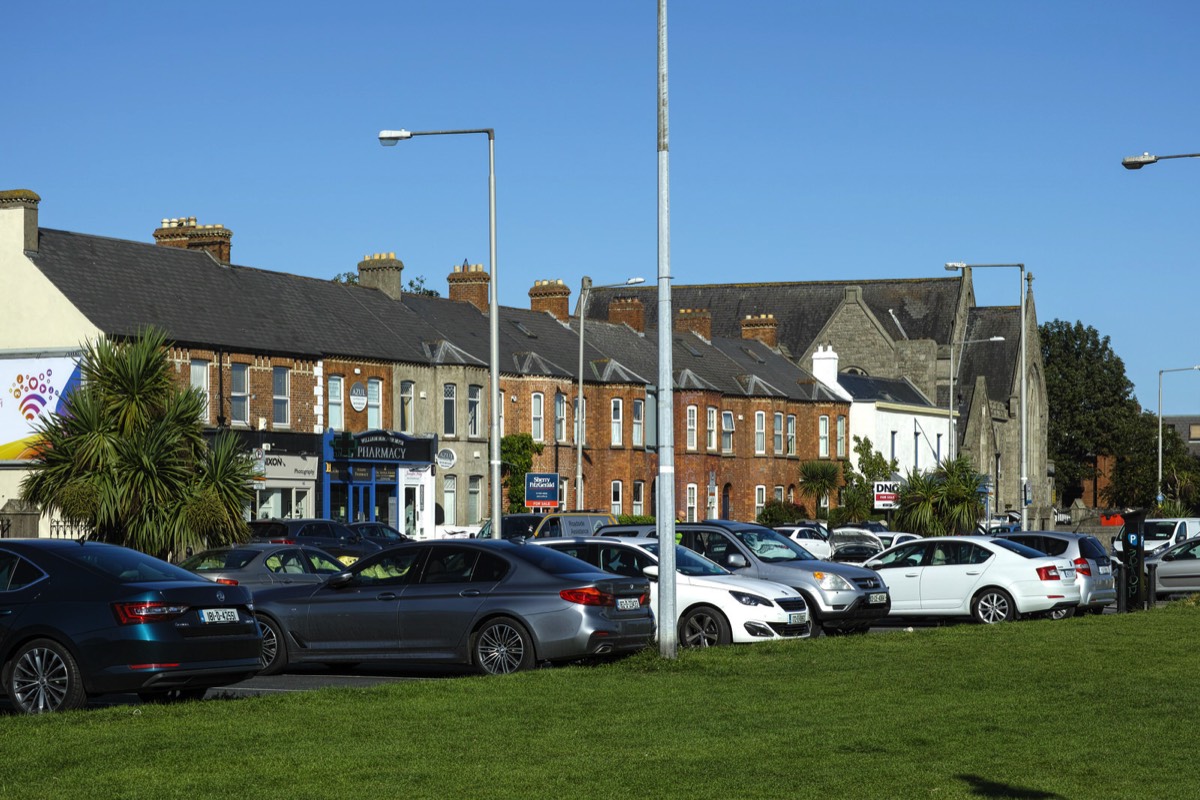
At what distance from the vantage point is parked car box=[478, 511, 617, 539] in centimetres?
3656

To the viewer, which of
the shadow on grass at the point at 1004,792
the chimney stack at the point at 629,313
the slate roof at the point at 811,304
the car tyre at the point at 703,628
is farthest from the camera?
the slate roof at the point at 811,304

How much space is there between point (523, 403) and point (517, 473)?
2435mm

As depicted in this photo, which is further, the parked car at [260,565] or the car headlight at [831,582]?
the car headlight at [831,582]

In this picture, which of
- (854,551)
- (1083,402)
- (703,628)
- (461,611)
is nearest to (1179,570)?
(854,551)

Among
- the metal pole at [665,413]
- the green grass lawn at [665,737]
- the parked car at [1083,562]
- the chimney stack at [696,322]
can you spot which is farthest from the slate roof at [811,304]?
the green grass lawn at [665,737]

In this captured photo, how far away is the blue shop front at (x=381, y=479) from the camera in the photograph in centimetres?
4906

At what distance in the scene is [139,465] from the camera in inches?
1181

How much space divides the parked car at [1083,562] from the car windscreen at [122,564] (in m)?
15.7

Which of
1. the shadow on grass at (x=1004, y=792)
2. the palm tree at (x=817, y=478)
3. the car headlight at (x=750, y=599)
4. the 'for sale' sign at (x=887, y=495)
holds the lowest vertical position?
the shadow on grass at (x=1004, y=792)

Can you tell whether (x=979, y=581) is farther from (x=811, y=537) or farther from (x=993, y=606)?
(x=811, y=537)

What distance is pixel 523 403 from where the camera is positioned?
56.5 meters

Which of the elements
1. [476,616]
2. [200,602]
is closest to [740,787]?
[200,602]

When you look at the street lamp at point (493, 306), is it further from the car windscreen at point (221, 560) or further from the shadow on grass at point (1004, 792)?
the shadow on grass at point (1004, 792)

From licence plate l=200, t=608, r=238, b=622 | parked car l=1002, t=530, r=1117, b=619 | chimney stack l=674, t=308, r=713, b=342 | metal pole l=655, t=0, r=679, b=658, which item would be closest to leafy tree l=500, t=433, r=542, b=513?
chimney stack l=674, t=308, r=713, b=342
